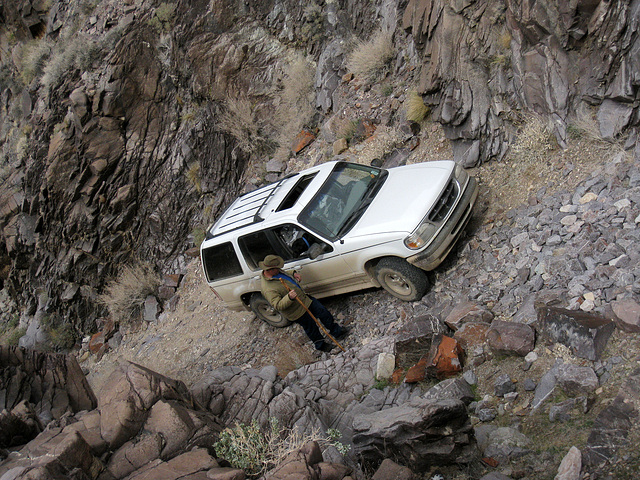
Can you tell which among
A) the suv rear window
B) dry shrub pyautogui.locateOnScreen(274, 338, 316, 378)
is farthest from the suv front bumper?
the suv rear window

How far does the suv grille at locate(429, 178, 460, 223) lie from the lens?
641cm

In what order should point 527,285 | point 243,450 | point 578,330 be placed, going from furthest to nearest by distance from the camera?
point 527,285 < point 578,330 < point 243,450

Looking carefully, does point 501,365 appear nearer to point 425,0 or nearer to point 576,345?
point 576,345

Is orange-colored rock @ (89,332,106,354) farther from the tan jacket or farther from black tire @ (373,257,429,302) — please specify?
black tire @ (373,257,429,302)

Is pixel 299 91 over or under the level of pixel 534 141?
over

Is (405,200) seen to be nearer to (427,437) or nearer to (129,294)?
(427,437)

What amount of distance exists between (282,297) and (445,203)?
Answer: 8.49 ft

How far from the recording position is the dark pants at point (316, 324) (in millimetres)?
7062

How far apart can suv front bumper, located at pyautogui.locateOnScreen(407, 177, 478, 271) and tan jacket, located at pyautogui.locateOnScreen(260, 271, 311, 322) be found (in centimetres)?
160

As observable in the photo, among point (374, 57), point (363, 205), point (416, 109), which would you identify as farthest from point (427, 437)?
point (374, 57)

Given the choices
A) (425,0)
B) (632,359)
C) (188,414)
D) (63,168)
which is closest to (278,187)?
(188,414)

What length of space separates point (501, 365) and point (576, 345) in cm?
81

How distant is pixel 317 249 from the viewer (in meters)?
6.74

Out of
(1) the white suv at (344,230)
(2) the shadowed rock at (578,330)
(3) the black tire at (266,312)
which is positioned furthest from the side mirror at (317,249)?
(2) the shadowed rock at (578,330)
